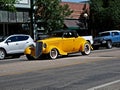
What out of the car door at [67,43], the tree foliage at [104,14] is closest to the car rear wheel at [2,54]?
the car door at [67,43]

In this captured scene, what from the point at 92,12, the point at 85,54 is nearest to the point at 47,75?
the point at 85,54

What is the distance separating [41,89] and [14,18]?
32.2 metres

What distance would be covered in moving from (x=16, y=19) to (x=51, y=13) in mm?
4077

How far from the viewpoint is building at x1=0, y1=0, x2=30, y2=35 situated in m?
42.8

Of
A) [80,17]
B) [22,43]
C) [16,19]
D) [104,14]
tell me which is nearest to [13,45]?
[22,43]

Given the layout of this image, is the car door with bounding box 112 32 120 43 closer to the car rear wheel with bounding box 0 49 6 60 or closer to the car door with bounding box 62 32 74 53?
the car rear wheel with bounding box 0 49 6 60

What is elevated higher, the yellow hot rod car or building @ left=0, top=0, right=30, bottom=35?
building @ left=0, top=0, right=30, bottom=35

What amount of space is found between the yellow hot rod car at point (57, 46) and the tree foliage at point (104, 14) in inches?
1017

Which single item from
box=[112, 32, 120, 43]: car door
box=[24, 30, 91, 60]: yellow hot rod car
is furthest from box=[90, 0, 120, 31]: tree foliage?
box=[24, 30, 91, 60]: yellow hot rod car

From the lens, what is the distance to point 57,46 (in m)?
25.1

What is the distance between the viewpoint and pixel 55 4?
41.9 meters

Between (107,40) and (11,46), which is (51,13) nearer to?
(107,40)

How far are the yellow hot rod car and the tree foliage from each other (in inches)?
1017

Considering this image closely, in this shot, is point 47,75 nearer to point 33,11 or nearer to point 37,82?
point 37,82
